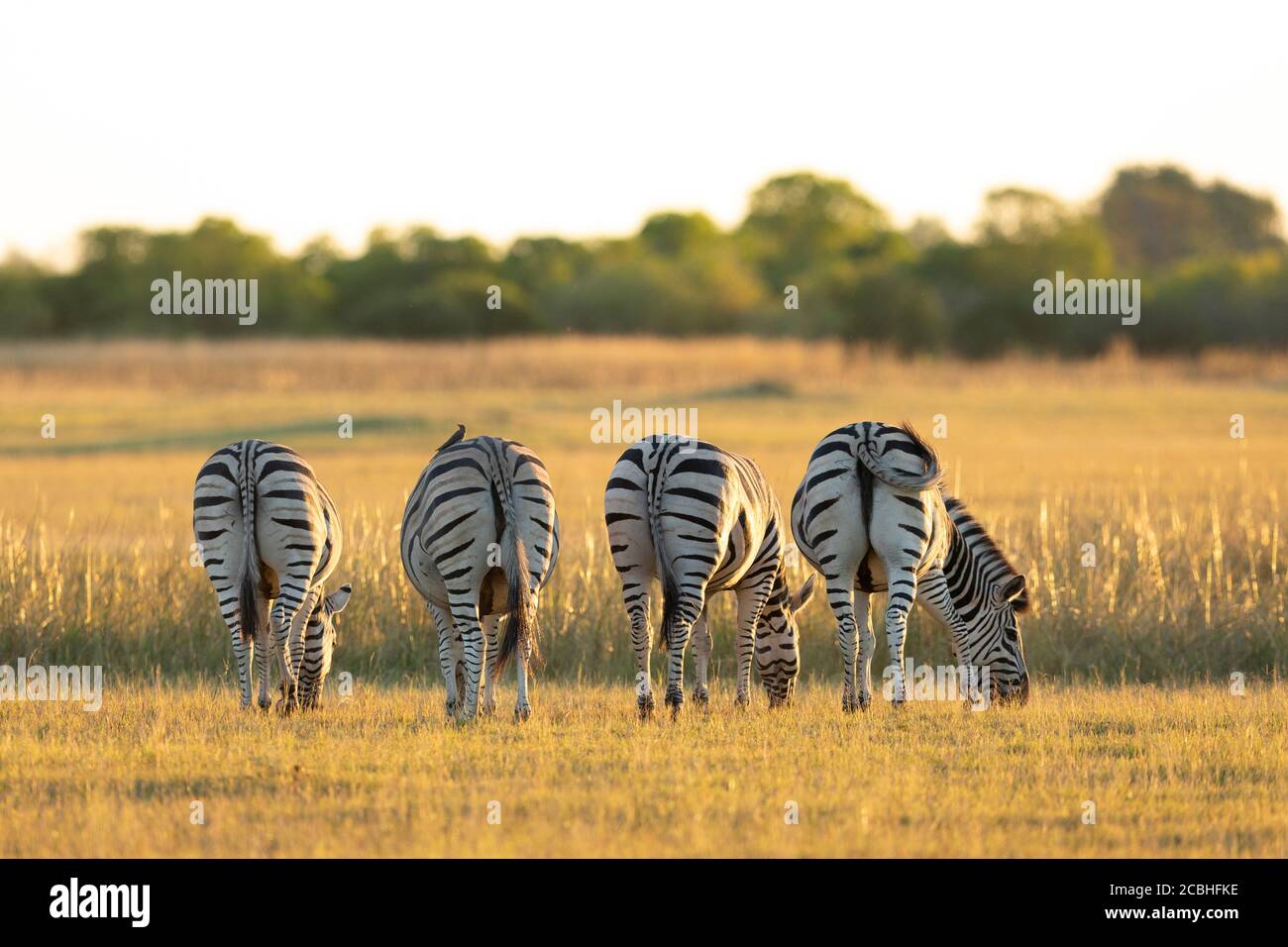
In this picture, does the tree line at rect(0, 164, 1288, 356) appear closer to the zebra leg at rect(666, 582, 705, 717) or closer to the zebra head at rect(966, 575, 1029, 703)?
the zebra head at rect(966, 575, 1029, 703)

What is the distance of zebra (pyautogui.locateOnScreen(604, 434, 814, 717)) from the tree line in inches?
2574

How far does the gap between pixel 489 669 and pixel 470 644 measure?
26.2 inches

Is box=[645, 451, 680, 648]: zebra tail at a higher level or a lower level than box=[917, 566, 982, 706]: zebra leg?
higher

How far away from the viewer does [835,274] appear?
89000mm

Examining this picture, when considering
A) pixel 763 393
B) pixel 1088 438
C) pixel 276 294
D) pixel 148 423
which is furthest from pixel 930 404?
pixel 276 294

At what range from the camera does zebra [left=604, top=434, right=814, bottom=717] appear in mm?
10547

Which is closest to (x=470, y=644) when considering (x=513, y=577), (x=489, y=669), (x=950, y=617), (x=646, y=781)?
(x=513, y=577)

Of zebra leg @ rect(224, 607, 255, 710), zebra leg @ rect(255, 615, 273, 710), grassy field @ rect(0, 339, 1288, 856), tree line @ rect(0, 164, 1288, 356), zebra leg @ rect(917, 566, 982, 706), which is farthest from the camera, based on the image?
tree line @ rect(0, 164, 1288, 356)

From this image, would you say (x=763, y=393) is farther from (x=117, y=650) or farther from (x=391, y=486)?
(x=117, y=650)

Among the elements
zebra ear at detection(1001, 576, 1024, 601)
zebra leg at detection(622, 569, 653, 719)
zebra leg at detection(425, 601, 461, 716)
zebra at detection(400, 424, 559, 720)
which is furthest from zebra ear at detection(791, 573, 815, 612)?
zebra leg at detection(425, 601, 461, 716)

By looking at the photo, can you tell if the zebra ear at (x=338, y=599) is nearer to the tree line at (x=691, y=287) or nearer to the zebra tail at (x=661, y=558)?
the zebra tail at (x=661, y=558)

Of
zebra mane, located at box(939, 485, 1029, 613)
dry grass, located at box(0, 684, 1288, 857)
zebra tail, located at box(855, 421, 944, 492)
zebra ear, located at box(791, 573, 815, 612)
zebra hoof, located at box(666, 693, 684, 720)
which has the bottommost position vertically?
dry grass, located at box(0, 684, 1288, 857)

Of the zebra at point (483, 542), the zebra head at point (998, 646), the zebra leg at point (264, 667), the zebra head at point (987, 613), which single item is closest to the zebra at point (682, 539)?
the zebra at point (483, 542)
